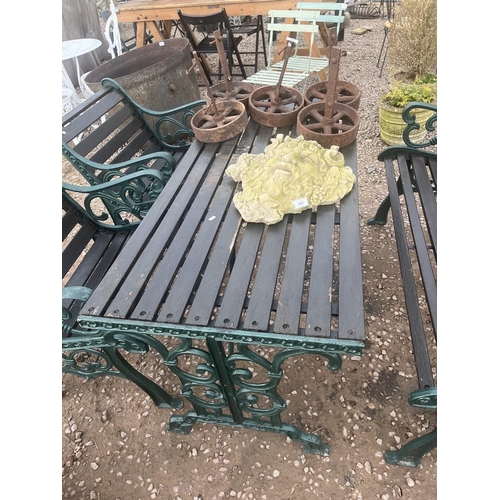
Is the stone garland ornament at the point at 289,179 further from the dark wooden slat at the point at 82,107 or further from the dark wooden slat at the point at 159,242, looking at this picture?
the dark wooden slat at the point at 82,107

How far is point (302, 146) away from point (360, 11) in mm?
8172

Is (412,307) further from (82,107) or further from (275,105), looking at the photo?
(82,107)

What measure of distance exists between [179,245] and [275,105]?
1.16m

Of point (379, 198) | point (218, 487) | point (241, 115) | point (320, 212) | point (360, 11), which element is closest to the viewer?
point (320, 212)

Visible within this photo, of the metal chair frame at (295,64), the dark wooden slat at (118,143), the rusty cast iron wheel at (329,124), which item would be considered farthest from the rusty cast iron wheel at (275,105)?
the metal chair frame at (295,64)

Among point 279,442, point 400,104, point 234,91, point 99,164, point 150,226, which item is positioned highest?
point 234,91

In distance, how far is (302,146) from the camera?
1737 millimetres

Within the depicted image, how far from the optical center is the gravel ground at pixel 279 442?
169 cm

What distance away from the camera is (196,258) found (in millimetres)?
1451

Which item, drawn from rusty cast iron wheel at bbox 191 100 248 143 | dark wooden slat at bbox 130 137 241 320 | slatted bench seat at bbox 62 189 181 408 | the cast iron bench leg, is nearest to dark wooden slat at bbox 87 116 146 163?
slatted bench seat at bbox 62 189 181 408

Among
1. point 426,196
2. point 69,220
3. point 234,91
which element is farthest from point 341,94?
point 69,220

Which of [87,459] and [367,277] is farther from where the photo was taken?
[367,277]

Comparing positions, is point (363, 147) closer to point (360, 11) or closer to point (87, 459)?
point (87, 459)

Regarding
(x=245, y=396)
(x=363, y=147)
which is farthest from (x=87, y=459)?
(x=363, y=147)
